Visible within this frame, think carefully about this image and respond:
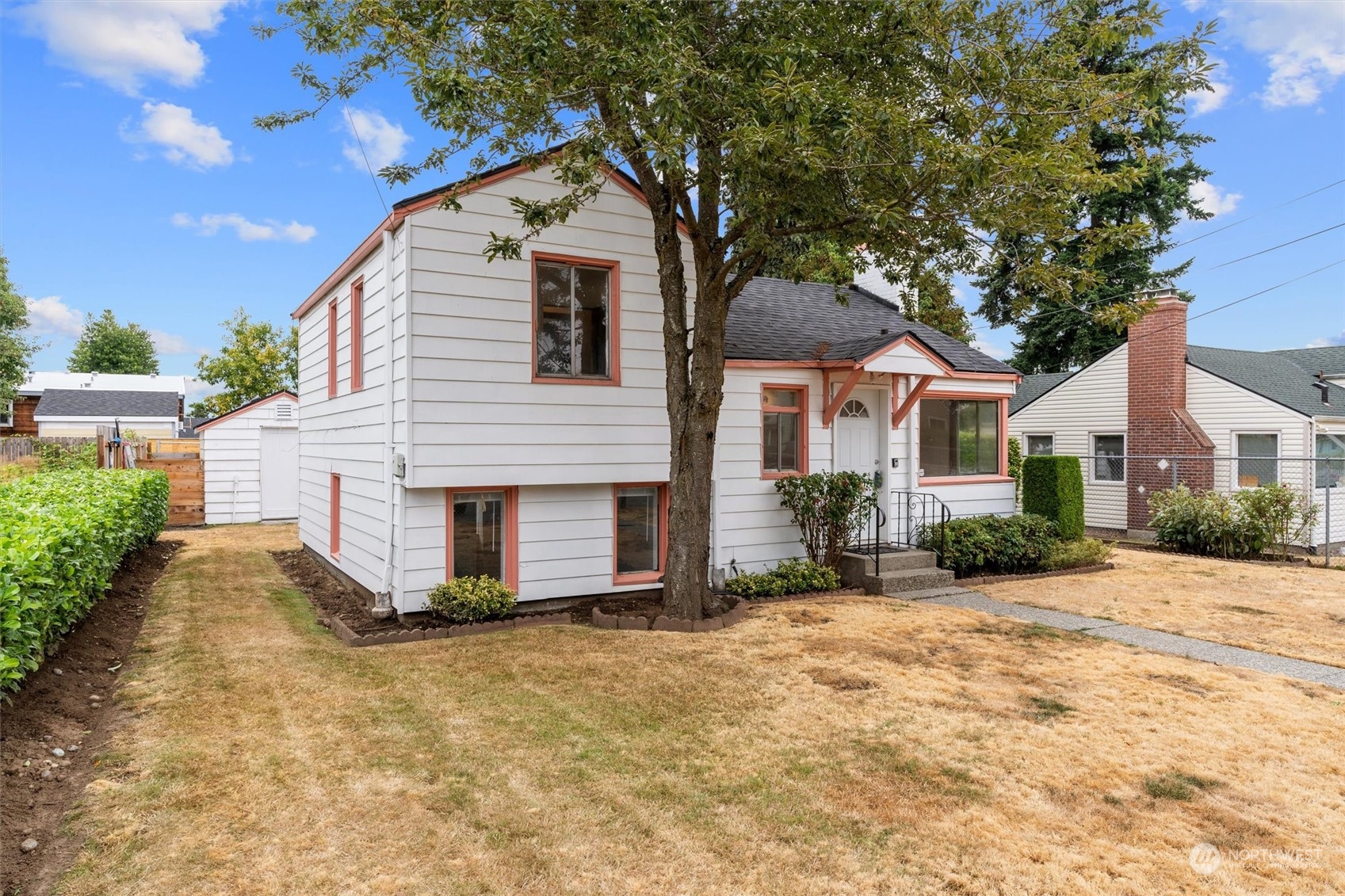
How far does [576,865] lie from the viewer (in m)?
3.36

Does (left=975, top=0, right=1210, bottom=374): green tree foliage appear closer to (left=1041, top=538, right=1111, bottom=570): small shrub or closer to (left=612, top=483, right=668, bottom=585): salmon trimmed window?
(left=1041, top=538, right=1111, bottom=570): small shrub

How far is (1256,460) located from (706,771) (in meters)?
17.5

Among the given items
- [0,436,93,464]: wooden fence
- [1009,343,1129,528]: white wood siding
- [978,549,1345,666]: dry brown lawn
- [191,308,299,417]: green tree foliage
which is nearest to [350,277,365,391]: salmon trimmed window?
[978,549,1345,666]: dry brown lawn

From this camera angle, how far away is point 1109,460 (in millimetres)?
18906

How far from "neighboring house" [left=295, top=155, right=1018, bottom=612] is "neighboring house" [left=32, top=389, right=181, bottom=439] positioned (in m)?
27.7

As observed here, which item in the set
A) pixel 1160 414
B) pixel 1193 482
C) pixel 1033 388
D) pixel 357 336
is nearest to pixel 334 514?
pixel 357 336

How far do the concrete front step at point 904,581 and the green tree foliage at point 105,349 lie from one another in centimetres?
6609

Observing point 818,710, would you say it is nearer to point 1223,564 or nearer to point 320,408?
point 320,408

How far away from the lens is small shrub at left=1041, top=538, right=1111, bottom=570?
12.0 meters

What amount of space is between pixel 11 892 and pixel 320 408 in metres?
9.92

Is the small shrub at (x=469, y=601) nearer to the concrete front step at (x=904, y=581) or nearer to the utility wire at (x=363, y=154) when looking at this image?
the utility wire at (x=363, y=154)

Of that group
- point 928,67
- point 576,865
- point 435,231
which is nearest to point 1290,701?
point 576,865

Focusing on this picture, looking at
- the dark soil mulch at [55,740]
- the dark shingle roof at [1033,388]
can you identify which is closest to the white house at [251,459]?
the dark soil mulch at [55,740]

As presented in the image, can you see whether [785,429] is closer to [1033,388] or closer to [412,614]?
[412,614]
